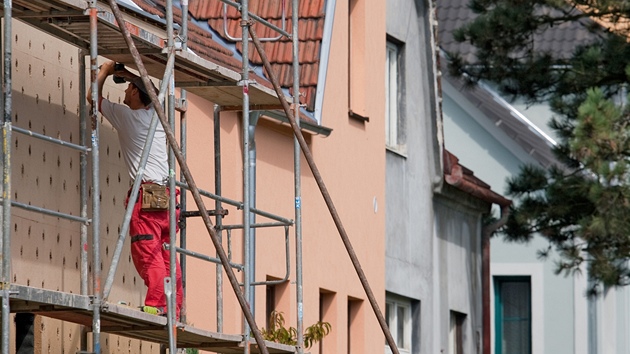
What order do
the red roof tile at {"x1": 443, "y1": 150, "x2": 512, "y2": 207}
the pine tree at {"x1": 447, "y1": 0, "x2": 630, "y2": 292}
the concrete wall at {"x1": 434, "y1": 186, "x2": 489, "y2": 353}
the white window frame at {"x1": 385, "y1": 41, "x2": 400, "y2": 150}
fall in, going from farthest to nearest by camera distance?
the concrete wall at {"x1": 434, "y1": 186, "x2": 489, "y2": 353}
the red roof tile at {"x1": 443, "y1": 150, "x2": 512, "y2": 207}
the pine tree at {"x1": 447, "y1": 0, "x2": 630, "y2": 292}
the white window frame at {"x1": 385, "y1": 41, "x2": 400, "y2": 150}

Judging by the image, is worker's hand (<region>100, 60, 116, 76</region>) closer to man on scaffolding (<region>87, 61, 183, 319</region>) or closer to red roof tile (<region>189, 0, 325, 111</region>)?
man on scaffolding (<region>87, 61, 183, 319</region>)

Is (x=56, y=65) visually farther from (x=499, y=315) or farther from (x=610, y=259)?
(x=499, y=315)

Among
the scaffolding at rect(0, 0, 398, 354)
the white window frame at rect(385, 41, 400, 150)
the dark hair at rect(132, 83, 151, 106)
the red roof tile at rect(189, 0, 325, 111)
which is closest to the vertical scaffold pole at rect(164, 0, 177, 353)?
the scaffolding at rect(0, 0, 398, 354)

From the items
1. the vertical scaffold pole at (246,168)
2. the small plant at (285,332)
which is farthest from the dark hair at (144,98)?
the small plant at (285,332)

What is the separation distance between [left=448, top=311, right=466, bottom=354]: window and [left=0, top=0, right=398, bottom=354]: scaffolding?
9.91 metres

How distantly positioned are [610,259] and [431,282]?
250cm

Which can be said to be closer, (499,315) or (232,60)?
(232,60)

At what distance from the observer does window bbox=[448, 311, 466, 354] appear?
77.9 feet

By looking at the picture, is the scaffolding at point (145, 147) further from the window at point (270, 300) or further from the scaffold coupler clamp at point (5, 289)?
the window at point (270, 300)

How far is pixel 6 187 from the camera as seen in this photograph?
967 cm

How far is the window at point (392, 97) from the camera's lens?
2117cm

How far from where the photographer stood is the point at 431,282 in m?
22.1

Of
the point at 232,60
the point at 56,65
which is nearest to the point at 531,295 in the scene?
the point at 232,60

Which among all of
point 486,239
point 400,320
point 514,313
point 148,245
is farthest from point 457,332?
point 148,245
